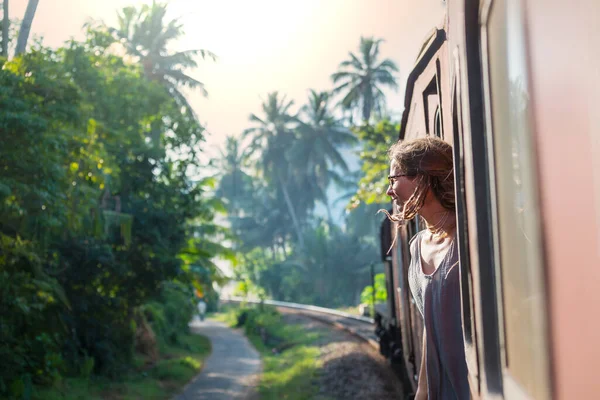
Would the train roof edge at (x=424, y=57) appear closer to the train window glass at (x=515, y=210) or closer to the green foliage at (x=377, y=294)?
the train window glass at (x=515, y=210)

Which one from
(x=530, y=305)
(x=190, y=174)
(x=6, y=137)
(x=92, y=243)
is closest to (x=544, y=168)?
(x=530, y=305)

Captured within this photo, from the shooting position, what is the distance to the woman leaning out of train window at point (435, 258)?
84.5 inches

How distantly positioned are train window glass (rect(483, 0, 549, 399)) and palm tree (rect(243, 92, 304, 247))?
51.0 m

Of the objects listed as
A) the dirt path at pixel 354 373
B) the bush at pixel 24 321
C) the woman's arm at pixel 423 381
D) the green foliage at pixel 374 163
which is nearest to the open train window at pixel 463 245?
the woman's arm at pixel 423 381

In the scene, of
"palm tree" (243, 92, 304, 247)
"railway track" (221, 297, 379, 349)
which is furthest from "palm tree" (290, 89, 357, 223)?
"railway track" (221, 297, 379, 349)

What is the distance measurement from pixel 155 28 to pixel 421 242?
2677cm

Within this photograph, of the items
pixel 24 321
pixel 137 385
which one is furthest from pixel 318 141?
pixel 24 321

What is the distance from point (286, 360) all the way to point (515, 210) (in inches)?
645

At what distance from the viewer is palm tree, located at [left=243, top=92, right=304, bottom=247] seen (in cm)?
5297

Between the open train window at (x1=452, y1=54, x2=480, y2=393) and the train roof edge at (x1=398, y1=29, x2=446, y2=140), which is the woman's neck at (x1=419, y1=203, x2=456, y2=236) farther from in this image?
the train roof edge at (x1=398, y1=29, x2=446, y2=140)

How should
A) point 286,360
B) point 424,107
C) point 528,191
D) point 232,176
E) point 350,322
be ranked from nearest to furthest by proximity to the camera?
point 528,191, point 424,107, point 286,360, point 350,322, point 232,176

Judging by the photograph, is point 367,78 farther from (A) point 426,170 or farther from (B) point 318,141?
(A) point 426,170

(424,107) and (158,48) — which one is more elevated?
(158,48)

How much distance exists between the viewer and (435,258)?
2234 mm
